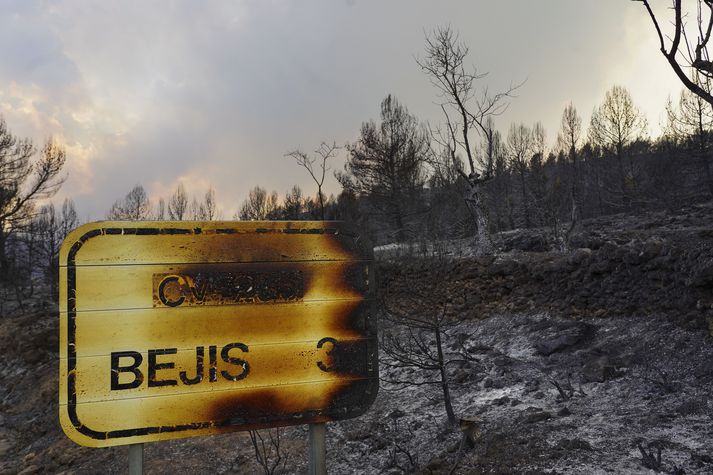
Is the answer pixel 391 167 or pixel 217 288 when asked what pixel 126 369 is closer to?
pixel 217 288

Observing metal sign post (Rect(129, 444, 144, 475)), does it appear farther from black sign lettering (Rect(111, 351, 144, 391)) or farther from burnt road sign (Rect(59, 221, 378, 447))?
black sign lettering (Rect(111, 351, 144, 391))

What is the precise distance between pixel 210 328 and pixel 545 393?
238 inches

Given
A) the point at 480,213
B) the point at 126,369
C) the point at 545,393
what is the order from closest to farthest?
the point at 126,369, the point at 545,393, the point at 480,213

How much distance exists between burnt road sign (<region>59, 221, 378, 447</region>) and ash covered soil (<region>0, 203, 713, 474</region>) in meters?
2.32

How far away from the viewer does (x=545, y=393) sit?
243 inches

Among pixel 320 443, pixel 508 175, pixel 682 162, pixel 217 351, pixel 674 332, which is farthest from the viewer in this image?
pixel 508 175

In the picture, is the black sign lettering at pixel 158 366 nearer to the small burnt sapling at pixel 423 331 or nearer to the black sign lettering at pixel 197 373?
the black sign lettering at pixel 197 373

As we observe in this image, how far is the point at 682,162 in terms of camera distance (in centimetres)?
2972

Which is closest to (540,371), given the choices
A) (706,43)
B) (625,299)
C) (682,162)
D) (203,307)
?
(625,299)

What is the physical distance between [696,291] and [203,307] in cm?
765

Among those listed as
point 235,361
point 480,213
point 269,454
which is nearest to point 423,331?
point 480,213

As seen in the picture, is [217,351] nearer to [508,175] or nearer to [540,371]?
[540,371]

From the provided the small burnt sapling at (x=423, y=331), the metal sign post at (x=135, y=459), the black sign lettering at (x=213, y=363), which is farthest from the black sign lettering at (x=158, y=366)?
the small burnt sapling at (x=423, y=331)

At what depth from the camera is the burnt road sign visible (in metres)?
1.48
